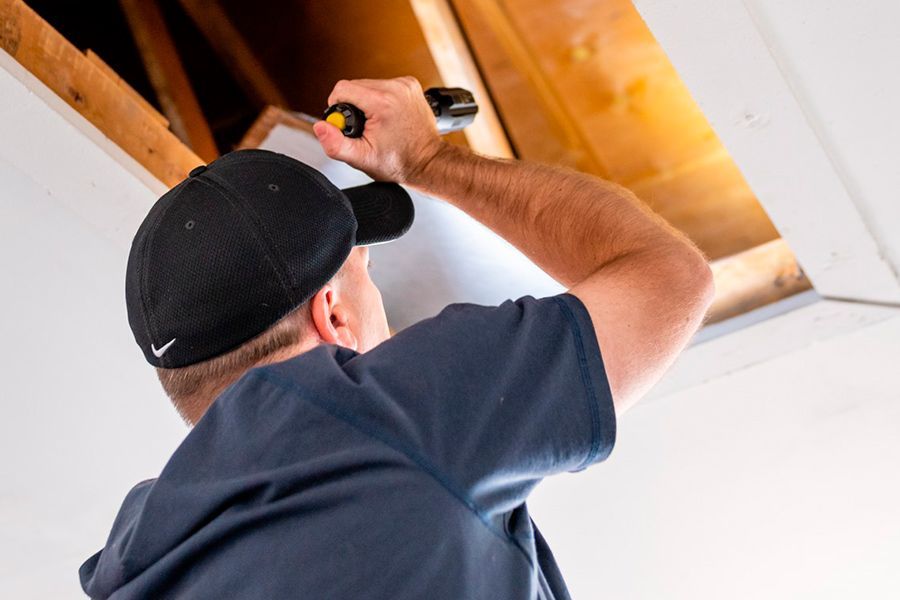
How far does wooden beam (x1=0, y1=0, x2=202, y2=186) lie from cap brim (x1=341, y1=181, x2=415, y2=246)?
1.48ft

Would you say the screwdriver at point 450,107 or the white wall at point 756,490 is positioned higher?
the screwdriver at point 450,107

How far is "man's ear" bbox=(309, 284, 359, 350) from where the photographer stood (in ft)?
3.38

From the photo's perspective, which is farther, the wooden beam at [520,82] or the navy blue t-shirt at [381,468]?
the wooden beam at [520,82]

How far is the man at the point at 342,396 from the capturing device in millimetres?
812

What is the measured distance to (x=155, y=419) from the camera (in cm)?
174

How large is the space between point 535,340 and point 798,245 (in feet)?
2.64

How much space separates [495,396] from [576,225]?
13.4 inches

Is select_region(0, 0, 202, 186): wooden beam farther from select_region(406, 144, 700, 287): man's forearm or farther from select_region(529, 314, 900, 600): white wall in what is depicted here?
select_region(529, 314, 900, 600): white wall

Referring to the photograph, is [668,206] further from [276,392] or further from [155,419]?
[276,392]

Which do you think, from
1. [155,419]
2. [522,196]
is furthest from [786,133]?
[155,419]

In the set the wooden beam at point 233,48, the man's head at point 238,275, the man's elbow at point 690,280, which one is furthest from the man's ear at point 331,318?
the wooden beam at point 233,48

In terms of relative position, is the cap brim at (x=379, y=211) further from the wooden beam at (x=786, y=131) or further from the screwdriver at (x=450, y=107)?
the wooden beam at (x=786, y=131)

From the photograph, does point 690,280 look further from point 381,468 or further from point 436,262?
point 436,262

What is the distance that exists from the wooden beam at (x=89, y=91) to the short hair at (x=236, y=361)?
55 centimetres
